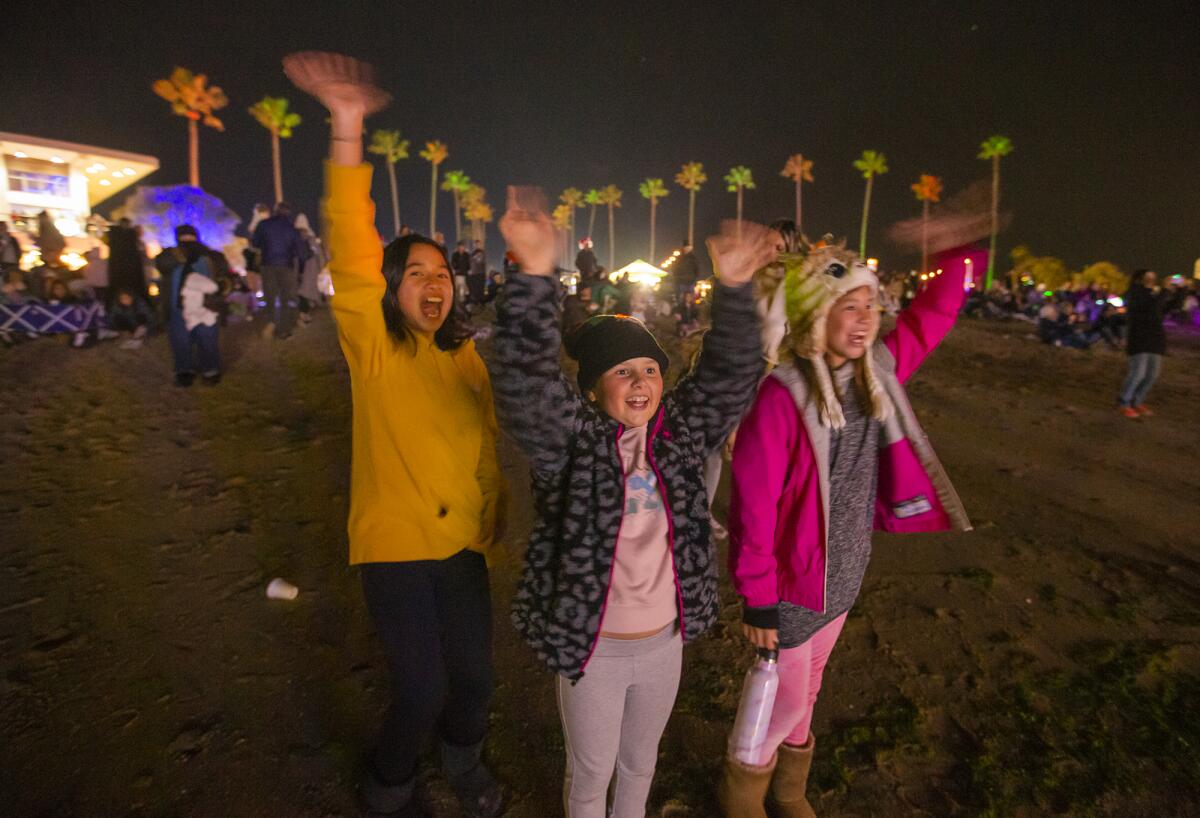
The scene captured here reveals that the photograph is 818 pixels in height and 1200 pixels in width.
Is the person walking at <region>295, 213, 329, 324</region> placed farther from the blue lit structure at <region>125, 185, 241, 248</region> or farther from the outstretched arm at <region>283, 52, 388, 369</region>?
the outstretched arm at <region>283, 52, 388, 369</region>

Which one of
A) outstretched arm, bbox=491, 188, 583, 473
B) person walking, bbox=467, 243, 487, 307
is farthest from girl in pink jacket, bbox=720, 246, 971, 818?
person walking, bbox=467, 243, 487, 307

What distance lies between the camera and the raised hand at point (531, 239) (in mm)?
1657

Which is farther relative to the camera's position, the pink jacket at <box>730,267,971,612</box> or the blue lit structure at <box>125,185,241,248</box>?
the blue lit structure at <box>125,185,241,248</box>

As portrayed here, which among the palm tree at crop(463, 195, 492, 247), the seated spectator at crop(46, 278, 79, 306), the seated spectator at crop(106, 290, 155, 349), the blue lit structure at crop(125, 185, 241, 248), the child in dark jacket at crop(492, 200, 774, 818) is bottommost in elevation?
the child in dark jacket at crop(492, 200, 774, 818)

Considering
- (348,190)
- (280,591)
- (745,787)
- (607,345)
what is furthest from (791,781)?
(280,591)

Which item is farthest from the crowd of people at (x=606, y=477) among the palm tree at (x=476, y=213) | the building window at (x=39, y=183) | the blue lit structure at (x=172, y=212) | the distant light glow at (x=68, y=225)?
the palm tree at (x=476, y=213)

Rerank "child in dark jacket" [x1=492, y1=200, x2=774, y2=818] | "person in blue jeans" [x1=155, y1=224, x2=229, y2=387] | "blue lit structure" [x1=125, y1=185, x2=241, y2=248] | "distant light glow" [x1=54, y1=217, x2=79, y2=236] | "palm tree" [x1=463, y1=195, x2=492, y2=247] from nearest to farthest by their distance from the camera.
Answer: "child in dark jacket" [x1=492, y1=200, x2=774, y2=818], "person in blue jeans" [x1=155, y1=224, x2=229, y2=387], "blue lit structure" [x1=125, y1=185, x2=241, y2=248], "distant light glow" [x1=54, y1=217, x2=79, y2=236], "palm tree" [x1=463, y1=195, x2=492, y2=247]

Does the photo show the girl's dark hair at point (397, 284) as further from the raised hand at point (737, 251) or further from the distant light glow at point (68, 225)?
the distant light glow at point (68, 225)

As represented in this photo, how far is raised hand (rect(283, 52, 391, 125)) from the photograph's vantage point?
1911 millimetres

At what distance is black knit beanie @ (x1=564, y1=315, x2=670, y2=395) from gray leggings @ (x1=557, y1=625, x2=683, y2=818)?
0.80 meters

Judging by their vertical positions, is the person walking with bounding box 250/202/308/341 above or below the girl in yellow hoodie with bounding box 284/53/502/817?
above

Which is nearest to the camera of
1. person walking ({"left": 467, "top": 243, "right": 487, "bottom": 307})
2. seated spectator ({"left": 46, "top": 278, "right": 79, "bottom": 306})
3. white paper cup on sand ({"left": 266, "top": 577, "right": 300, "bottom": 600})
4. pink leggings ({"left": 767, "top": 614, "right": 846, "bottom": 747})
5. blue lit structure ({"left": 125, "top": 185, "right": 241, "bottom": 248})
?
pink leggings ({"left": 767, "top": 614, "right": 846, "bottom": 747})

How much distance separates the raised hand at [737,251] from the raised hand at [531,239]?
47 cm

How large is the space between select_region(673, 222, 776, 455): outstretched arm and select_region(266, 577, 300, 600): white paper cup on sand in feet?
10.2
